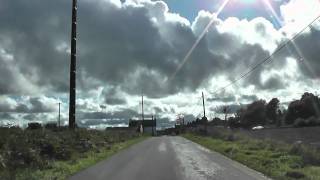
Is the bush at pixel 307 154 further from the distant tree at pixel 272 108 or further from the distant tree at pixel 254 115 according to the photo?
the distant tree at pixel 272 108

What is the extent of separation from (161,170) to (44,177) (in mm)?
4691

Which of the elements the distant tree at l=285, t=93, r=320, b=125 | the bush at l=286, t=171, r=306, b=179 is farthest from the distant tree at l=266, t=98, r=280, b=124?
the bush at l=286, t=171, r=306, b=179

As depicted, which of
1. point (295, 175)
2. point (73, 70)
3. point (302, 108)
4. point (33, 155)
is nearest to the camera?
point (295, 175)

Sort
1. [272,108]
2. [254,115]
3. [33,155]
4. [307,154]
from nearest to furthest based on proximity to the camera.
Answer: [33,155], [307,154], [254,115], [272,108]

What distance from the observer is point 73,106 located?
32.3 meters

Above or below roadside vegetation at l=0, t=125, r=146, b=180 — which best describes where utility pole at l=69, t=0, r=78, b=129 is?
above

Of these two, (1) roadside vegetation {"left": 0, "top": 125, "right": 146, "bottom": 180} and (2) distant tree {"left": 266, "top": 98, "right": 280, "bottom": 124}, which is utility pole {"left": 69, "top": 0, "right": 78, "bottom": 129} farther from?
(2) distant tree {"left": 266, "top": 98, "right": 280, "bottom": 124}

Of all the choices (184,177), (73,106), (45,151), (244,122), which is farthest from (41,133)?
(244,122)

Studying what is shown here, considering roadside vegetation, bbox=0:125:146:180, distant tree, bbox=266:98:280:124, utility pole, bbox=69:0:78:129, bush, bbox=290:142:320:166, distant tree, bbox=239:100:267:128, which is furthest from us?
distant tree, bbox=266:98:280:124

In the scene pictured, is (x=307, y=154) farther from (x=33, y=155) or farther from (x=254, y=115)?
(x=254, y=115)

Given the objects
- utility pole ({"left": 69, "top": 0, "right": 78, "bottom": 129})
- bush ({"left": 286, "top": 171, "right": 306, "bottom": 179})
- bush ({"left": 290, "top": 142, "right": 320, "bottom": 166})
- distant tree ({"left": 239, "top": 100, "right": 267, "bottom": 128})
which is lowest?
bush ({"left": 286, "top": 171, "right": 306, "bottom": 179})

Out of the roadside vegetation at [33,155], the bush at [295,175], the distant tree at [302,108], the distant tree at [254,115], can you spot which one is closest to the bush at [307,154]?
the bush at [295,175]

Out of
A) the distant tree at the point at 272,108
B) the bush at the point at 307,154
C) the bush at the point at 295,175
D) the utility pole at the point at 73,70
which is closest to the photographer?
the bush at the point at 295,175

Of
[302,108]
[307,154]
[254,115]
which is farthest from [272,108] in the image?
[307,154]
